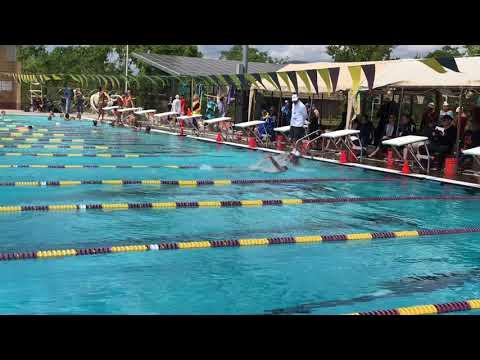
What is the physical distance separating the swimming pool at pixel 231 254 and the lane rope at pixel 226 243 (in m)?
0.13

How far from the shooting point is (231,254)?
22.4 feet

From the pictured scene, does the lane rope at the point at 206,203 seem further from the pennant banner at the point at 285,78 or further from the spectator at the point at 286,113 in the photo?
the spectator at the point at 286,113

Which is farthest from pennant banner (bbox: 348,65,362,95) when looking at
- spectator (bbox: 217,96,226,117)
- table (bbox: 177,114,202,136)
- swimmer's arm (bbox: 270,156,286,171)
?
spectator (bbox: 217,96,226,117)

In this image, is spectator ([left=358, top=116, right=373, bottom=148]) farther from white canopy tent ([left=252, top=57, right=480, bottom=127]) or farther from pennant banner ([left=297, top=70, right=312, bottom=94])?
pennant banner ([left=297, top=70, right=312, bottom=94])

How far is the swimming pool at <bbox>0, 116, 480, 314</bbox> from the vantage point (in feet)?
17.3

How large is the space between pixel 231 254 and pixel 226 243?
371mm

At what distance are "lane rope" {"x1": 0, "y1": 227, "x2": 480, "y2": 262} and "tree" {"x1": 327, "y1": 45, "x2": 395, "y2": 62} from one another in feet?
107

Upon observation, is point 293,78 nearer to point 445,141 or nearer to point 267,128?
point 267,128

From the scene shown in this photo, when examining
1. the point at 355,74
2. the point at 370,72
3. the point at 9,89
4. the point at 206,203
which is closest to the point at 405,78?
the point at 370,72

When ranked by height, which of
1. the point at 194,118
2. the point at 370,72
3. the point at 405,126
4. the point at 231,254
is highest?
the point at 370,72

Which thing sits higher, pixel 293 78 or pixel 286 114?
pixel 293 78

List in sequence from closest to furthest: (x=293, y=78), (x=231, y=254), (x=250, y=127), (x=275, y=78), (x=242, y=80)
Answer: (x=231, y=254) < (x=293, y=78) < (x=275, y=78) < (x=250, y=127) < (x=242, y=80)

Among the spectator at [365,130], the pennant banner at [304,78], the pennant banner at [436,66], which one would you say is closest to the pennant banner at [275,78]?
the pennant banner at [304,78]
